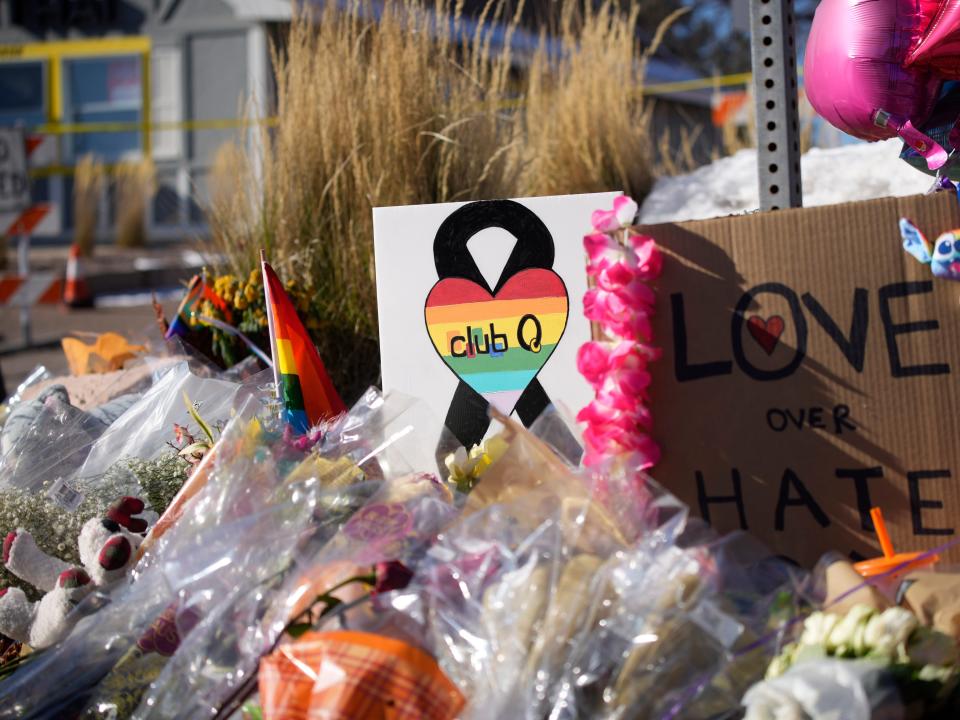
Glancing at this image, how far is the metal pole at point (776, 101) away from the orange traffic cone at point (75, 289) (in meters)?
8.53

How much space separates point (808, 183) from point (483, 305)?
5.94 feet

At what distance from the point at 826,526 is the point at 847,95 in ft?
2.45

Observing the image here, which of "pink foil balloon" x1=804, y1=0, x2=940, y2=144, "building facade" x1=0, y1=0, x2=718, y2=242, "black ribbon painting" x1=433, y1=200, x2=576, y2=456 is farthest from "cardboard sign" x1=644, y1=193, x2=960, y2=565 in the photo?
"building facade" x1=0, y1=0, x2=718, y2=242

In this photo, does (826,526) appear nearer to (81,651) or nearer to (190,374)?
(81,651)

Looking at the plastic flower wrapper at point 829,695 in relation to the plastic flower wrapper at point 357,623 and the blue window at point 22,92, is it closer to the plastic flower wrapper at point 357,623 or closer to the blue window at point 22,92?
the plastic flower wrapper at point 357,623

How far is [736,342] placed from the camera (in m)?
1.60

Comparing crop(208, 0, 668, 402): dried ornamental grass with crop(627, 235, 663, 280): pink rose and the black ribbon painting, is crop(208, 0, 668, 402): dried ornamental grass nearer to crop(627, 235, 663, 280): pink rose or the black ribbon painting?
the black ribbon painting

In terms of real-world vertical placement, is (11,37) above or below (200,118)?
above

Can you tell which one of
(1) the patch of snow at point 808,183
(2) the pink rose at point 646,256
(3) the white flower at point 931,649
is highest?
(1) the patch of snow at point 808,183

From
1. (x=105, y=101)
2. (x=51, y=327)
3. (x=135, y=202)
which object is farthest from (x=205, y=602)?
(x=105, y=101)

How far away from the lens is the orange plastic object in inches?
55.7

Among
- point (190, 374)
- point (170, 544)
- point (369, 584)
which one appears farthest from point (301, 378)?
point (369, 584)

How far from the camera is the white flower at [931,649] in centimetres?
120

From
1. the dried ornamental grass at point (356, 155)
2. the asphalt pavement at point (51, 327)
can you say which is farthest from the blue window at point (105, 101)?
the dried ornamental grass at point (356, 155)
